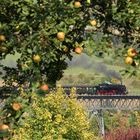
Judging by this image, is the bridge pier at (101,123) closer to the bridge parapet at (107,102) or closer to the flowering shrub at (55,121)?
the bridge parapet at (107,102)

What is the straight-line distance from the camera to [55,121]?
1149 cm

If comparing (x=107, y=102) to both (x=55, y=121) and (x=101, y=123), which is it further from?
(x=55, y=121)

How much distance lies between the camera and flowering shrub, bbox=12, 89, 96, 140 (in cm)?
1118

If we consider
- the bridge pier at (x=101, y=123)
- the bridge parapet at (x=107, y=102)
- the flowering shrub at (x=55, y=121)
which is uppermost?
the bridge parapet at (x=107, y=102)

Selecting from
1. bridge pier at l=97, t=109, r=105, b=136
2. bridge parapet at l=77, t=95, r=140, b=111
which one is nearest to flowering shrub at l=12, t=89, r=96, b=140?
bridge pier at l=97, t=109, r=105, b=136

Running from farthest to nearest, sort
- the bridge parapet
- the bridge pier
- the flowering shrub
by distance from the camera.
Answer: the bridge parapet, the bridge pier, the flowering shrub

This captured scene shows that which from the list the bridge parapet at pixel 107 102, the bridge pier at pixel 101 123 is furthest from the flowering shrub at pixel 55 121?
the bridge parapet at pixel 107 102

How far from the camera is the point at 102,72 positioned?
7519 centimetres

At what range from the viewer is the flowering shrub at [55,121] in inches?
440

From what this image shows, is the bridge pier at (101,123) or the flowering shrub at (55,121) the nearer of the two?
the flowering shrub at (55,121)

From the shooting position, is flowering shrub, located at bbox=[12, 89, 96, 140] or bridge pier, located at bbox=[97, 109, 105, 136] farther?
bridge pier, located at bbox=[97, 109, 105, 136]

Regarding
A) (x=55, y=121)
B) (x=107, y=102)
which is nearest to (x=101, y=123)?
(x=107, y=102)

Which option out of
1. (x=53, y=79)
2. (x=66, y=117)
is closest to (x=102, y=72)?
(x=66, y=117)

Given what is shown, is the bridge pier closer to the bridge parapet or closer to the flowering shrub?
the bridge parapet
